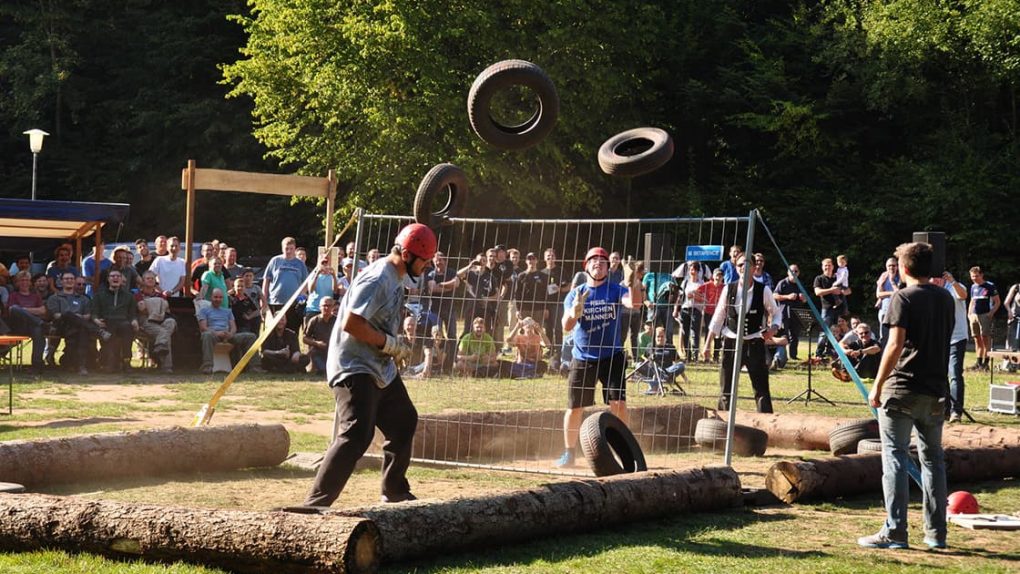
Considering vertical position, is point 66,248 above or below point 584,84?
below

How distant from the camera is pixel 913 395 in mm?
6953

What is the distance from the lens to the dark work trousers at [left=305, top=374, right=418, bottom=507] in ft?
23.0

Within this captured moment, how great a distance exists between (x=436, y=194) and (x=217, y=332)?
7326 millimetres

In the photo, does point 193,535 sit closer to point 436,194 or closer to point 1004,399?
point 436,194

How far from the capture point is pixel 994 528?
7.64m

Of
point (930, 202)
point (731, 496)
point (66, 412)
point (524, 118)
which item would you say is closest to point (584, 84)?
point (524, 118)

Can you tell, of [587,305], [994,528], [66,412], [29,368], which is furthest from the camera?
[29,368]

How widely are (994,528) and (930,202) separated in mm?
28009

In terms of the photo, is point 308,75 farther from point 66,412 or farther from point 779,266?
point 66,412

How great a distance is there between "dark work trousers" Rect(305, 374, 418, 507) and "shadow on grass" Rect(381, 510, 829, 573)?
95cm

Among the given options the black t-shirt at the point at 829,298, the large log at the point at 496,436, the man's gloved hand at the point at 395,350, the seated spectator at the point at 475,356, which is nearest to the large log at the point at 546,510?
the man's gloved hand at the point at 395,350

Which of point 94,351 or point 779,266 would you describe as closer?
point 94,351

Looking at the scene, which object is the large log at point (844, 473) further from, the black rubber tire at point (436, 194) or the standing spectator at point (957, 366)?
the standing spectator at point (957, 366)

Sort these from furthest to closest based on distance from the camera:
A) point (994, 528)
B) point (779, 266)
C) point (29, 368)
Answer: point (779, 266) < point (29, 368) < point (994, 528)
